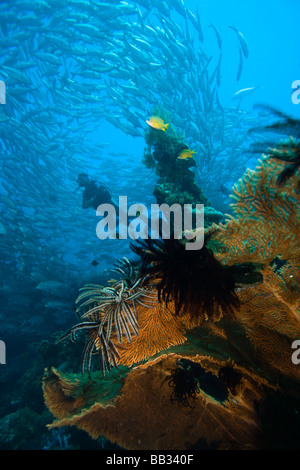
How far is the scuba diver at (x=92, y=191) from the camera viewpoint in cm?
1402

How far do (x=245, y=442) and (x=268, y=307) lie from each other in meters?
1.95

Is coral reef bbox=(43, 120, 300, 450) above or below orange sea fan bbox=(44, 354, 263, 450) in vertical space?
above

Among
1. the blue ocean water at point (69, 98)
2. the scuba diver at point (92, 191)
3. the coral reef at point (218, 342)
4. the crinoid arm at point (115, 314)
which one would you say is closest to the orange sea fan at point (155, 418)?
the coral reef at point (218, 342)

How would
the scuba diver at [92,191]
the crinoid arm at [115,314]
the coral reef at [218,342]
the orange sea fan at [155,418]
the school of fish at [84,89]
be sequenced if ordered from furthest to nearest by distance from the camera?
the school of fish at [84,89], the scuba diver at [92,191], the orange sea fan at [155,418], the crinoid arm at [115,314], the coral reef at [218,342]

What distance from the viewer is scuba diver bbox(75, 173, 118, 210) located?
46.0 ft

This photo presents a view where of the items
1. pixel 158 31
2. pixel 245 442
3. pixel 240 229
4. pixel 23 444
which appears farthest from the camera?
pixel 158 31

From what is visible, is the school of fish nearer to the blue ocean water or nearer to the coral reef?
the blue ocean water

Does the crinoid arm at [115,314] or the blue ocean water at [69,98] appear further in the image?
the blue ocean water at [69,98]

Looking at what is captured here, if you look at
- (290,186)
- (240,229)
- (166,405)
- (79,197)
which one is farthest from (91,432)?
(79,197)

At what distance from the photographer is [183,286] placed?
6.75 feet

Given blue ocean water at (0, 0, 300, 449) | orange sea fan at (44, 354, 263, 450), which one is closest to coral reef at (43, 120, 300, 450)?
orange sea fan at (44, 354, 263, 450)

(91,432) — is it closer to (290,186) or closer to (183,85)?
(290,186)

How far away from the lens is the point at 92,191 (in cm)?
1424

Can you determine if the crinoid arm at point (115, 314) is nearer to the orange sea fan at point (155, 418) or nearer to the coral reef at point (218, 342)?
the coral reef at point (218, 342)
